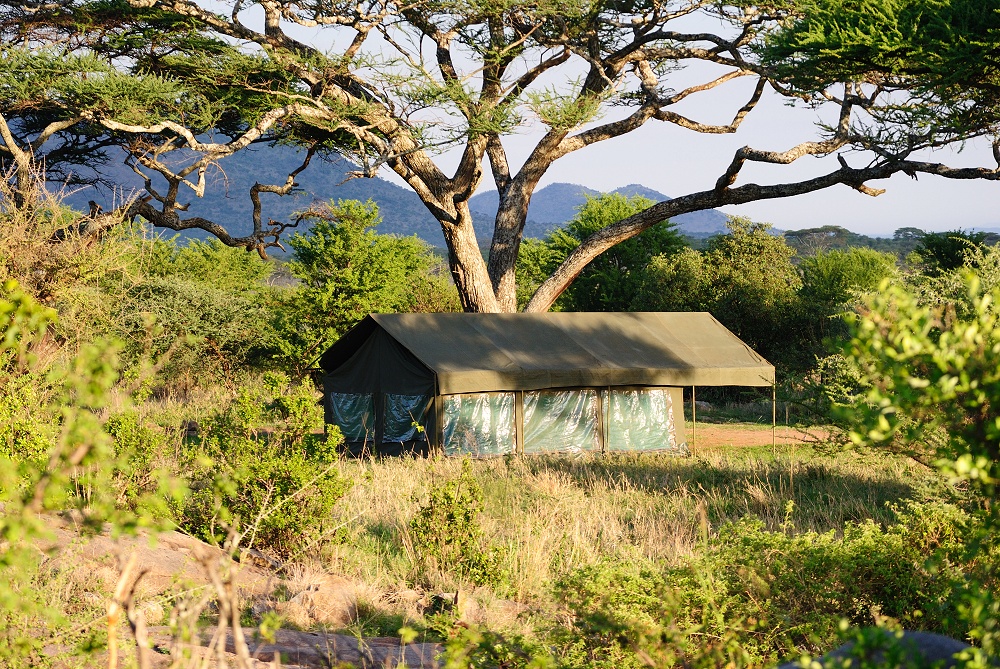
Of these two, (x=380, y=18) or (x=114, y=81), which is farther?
(x=380, y=18)

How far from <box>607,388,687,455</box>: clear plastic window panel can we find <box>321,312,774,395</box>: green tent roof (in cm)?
46

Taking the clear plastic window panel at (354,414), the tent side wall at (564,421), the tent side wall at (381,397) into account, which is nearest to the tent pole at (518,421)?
the tent side wall at (564,421)

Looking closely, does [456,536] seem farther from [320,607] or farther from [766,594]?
[766,594]

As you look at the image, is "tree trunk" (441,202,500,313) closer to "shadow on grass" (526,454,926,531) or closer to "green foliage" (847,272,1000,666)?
"shadow on grass" (526,454,926,531)

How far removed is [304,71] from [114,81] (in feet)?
12.1

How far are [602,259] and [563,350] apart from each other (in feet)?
68.9

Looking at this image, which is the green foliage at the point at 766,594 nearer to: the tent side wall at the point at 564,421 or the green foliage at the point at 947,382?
the green foliage at the point at 947,382

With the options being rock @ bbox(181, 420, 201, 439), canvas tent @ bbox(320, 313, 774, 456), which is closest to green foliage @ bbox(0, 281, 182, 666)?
canvas tent @ bbox(320, 313, 774, 456)

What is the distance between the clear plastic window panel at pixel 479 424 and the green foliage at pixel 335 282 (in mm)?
10310

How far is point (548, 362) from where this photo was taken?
61.0 feet

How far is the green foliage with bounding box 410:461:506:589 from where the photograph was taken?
25.1 ft

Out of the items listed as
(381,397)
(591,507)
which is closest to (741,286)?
(381,397)

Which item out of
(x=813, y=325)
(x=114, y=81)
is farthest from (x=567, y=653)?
(x=813, y=325)

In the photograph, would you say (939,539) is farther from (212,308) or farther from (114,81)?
(212,308)
